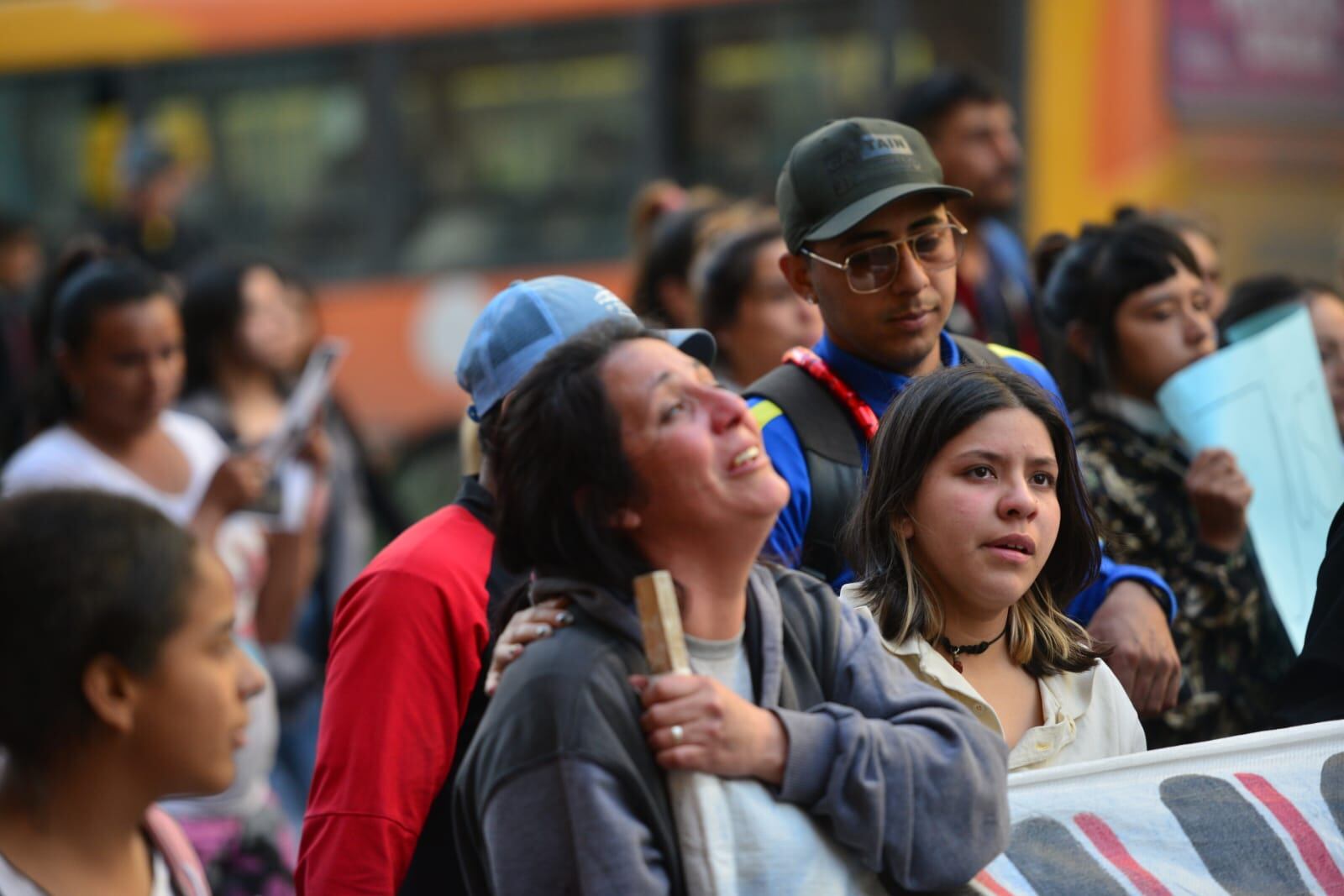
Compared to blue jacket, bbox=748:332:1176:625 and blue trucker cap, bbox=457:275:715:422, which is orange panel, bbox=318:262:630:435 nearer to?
blue jacket, bbox=748:332:1176:625

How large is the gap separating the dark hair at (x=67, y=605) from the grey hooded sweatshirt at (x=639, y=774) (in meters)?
0.44

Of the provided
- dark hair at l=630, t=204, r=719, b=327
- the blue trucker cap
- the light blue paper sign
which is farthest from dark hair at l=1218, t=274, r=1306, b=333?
the blue trucker cap

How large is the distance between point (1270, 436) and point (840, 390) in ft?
3.58

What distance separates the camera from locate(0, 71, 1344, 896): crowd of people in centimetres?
221

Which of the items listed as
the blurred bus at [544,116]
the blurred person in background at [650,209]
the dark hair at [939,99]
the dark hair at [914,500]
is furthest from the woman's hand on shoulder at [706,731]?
the blurred bus at [544,116]

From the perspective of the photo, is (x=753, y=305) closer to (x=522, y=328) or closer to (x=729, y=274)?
(x=729, y=274)

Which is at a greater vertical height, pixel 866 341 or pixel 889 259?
pixel 889 259

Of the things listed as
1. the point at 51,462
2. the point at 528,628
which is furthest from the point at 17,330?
the point at 528,628

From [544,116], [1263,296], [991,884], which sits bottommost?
[991,884]

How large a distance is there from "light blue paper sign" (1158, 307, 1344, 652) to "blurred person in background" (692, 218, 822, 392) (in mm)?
1221

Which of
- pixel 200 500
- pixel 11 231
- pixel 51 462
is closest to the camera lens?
pixel 51 462

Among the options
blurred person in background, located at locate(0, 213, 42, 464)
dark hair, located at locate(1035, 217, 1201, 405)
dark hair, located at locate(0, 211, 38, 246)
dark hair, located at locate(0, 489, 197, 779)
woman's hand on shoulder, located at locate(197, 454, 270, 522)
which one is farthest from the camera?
dark hair, located at locate(0, 211, 38, 246)

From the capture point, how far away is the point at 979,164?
20.0 ft

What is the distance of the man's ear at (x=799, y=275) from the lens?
11.9ft
